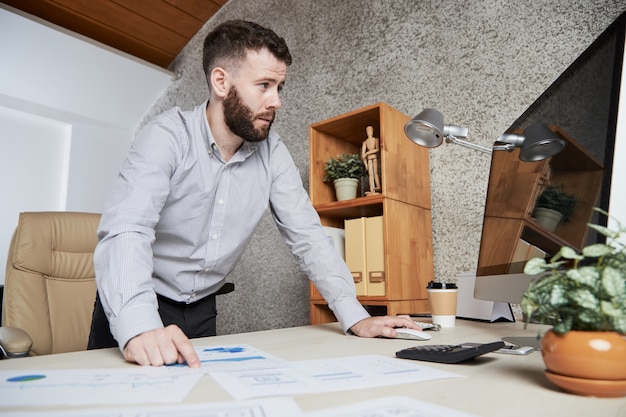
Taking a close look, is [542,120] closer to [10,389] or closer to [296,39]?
[10,389]

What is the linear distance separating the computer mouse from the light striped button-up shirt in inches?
4.8

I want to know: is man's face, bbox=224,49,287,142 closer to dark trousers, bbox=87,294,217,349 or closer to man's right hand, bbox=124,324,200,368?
dark trousers, bbox=87,294,217,349

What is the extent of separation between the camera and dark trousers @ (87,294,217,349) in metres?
1.37

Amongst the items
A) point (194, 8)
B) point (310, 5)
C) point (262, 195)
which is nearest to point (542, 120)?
point (262, 195)

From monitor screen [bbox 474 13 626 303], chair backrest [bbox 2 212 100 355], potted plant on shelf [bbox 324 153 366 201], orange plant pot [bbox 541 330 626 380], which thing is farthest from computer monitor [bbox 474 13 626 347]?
chair backrest [bbox 2 212 100 355]

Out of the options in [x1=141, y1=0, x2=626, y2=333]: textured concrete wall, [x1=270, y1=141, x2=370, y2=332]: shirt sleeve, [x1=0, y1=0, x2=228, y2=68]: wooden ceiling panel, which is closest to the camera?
[x1=270, y1=141, x2=370, y2=332]: shirt sleeve

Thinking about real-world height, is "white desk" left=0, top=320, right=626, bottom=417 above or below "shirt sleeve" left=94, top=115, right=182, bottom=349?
below

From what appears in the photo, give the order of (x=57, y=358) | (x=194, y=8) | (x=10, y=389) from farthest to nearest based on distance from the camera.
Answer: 1. (x=194, y=8)
2. (x=57, y=358)
3. (x=10, y=389)

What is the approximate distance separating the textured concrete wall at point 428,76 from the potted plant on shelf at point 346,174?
0.35 metres

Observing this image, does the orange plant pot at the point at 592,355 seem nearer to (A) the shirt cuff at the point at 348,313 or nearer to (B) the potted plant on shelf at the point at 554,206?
(B) the potted plant on shelf at the point at 554,206

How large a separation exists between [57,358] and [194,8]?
9.20 ft

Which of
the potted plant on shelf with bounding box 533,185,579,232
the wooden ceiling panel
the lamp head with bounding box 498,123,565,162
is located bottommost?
the potted plant on shelf with bounding box 533,185,579,232

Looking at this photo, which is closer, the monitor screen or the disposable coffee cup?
the monitor screen

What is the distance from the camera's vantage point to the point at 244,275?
2738mm
